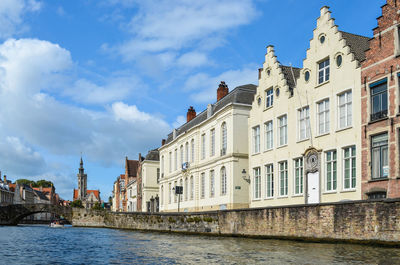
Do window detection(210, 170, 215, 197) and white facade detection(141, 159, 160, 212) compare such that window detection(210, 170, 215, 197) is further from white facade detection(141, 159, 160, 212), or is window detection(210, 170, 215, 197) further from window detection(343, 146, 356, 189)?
white facade detection(141, 159, 160, 212)

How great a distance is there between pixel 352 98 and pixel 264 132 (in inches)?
403

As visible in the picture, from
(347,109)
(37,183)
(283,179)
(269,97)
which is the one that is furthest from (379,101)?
(37,183)

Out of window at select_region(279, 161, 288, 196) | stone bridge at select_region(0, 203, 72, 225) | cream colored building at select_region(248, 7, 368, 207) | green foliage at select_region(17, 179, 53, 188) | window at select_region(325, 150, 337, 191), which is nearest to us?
cream colored building at select_region(248, 7, 368, 207)

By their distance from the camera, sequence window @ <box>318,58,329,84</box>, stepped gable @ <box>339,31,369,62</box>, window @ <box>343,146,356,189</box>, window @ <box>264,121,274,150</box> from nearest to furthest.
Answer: window @ <box>343,146,356,189</box>
stepped gable @ <box>339,31,369,62</box>
window @ <box>318,58,329,84</box>
window @ <box>264,121,274,150</box>

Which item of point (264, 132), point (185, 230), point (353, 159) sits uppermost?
point (264, 132)

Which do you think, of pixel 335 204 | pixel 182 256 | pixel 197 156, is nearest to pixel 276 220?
pixel 335 204

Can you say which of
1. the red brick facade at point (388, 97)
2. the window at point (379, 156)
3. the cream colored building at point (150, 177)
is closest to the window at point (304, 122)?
the red brick facade at point (388, 97)

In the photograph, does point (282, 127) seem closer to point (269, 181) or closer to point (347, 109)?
point (269, 181)

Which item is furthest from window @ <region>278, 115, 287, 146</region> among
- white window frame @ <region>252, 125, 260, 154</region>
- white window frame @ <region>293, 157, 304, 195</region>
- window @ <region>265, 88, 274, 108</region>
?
white window frame @ <region>252, 125, 260, 154</region>

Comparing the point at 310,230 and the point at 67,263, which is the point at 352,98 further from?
the point at 67,263

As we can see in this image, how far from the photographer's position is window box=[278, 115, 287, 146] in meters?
33.9

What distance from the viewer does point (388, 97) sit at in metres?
24.6

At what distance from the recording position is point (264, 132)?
36.6 meters

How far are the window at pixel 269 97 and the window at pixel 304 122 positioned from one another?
4172mm
